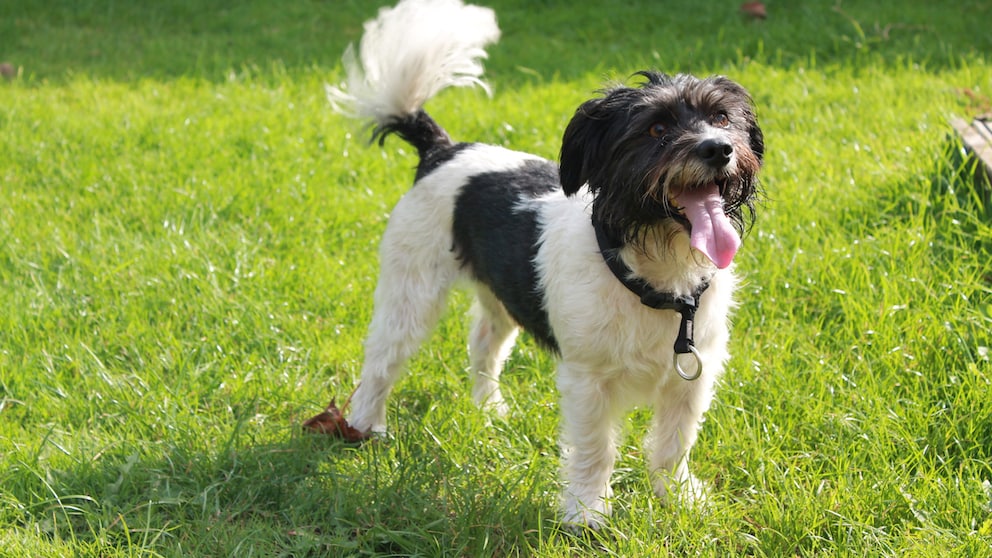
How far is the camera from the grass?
3.07 m

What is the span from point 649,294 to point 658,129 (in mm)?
486

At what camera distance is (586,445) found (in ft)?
10.2

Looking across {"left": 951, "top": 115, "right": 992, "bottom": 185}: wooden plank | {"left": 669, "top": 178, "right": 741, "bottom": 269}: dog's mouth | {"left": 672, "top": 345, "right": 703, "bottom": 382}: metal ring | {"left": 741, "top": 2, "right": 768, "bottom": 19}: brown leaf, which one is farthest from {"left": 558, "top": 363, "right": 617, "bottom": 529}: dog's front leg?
{"left": 741, "top": 2, "right": 768, "bottom": 19}: brown leaf

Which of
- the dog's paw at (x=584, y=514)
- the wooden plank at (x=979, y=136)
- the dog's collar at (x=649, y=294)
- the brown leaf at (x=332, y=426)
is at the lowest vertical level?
the brown leaf at (x=332, y=426)

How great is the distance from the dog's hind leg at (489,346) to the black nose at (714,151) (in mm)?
1413

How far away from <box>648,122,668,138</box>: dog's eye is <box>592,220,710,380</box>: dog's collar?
32 centimetres

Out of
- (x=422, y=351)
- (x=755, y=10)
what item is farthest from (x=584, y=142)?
(x=755, y=10)

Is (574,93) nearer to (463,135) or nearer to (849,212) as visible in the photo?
(463,135)

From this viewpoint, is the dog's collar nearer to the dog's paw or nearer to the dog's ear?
the dog's ear

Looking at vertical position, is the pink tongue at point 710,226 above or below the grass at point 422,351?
above

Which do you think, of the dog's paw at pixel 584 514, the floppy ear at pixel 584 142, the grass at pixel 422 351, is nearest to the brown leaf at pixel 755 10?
the grass at pixel 422 351

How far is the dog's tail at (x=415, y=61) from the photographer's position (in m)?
3.63

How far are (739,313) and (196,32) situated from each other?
684cm

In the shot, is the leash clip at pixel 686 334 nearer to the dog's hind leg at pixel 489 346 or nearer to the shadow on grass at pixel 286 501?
the shadow on grass at pixel 286 501
